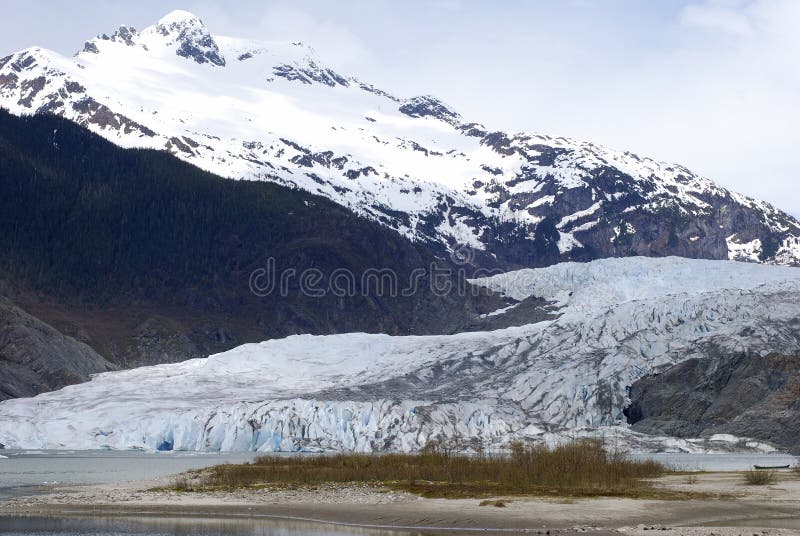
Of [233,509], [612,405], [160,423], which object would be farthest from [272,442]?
[233,509]

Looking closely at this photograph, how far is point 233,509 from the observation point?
146 ft

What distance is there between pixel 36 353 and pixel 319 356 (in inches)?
1489

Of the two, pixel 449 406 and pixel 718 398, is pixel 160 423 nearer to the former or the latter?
pixel 449 406

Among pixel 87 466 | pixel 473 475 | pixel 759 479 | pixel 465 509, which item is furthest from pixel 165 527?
pixel 87 466

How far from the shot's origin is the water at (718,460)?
68.3m

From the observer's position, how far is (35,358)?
466ft

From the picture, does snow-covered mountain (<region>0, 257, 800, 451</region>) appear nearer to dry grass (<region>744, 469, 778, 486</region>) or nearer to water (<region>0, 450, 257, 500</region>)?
water (<region>0, 450, 257, 500</region>)

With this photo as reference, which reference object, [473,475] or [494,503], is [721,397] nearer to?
[473,475]

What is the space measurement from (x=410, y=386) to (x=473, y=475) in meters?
60.1

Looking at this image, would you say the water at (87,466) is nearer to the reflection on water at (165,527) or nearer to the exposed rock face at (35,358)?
the reflection on water at (165,527)

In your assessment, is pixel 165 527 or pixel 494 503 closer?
pixel 165 527

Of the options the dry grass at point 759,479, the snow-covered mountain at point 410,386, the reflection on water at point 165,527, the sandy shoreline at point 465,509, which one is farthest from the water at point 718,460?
the reflection on water at point 165,527

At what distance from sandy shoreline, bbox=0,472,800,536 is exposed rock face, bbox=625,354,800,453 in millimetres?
42597

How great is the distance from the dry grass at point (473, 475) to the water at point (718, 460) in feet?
34.8
